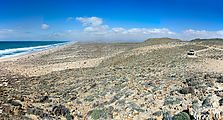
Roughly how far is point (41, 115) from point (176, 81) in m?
8.27

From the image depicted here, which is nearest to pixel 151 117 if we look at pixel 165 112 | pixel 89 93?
pixel 165 112

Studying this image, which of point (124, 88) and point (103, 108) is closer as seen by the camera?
point (103, 108)

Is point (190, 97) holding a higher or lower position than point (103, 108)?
higher

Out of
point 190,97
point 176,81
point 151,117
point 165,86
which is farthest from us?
point 176,81

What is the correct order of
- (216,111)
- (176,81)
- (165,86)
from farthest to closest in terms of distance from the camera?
(176,81)
(165,86)
(216,111)

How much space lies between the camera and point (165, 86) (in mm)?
8250

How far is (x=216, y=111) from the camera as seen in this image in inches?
200

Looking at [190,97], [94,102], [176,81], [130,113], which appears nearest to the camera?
[130,113]

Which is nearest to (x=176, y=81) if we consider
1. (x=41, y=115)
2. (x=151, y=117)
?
(x=151, y=117)

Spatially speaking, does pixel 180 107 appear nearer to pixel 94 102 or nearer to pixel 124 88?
pixel 124 88

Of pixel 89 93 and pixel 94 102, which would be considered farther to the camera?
pixel 89 93

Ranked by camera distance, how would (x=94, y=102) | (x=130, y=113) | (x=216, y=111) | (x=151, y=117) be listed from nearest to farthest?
(x=216, y=111)
(x=151, y=117)
(x=130, y=113)
(x=94, y=102)

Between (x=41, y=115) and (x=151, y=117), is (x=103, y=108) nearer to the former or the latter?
(x=151, y=117)

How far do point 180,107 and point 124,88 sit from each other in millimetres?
3617
